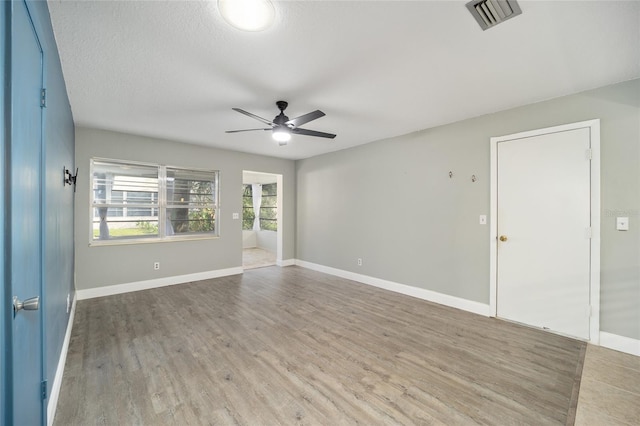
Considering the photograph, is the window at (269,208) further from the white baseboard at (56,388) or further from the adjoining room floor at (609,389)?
the adjoining room floor at (609,389)

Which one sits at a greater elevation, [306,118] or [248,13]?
[248,13]

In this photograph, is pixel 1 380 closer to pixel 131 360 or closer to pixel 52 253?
pixel 52 253

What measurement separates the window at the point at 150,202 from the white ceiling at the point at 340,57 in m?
1.19

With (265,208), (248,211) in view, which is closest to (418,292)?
(265,208)

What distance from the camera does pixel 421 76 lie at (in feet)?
7.93

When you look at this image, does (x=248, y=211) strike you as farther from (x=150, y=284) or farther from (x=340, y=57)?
(x=340, y=57)

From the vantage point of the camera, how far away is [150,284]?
14.6 ft

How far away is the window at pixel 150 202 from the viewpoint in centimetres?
415

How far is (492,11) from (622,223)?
7.89 feet

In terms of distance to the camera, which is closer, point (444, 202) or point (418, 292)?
point (444, 202)

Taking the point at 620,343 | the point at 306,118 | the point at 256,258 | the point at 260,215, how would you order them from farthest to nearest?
1. the point at 260,215
2. the point at 256,258
3. the point at 306,118
4. the point at 620,343

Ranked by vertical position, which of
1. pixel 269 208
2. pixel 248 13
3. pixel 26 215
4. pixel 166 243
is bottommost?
pixel 166 243

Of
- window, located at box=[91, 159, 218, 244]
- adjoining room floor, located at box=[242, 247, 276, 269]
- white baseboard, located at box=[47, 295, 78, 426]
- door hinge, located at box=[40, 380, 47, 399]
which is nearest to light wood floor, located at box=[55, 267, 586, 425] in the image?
white baseboard, located at box=[47, 295, 78, 426]

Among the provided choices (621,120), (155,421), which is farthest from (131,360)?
(621,120)
